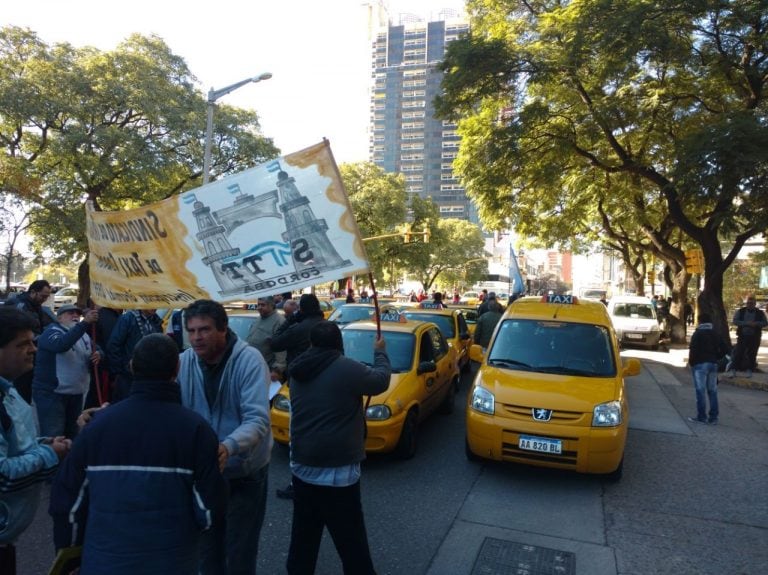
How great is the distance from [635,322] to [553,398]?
1547 cm

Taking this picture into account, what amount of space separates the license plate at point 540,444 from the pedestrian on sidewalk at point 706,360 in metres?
4.25

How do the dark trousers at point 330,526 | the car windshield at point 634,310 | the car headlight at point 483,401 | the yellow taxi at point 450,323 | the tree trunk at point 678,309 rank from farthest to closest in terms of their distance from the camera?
the tree trunk at point 678,309 < the car windshield at point 634,310 < the yellow taxi at point 450,323 < the car headlight at point 483,401 < the dark trousers at point 330,526

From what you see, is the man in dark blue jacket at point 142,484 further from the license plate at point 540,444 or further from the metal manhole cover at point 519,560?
the license plate at point 540,444

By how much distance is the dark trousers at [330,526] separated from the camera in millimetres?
3072

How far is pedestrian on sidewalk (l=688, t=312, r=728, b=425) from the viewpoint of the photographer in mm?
8109

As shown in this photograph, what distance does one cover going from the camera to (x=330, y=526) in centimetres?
311

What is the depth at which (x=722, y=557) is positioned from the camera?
162 inches

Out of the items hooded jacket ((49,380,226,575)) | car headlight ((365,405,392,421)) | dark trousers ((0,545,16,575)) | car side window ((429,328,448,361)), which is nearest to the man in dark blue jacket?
hooded jacket ((49,380,226,575))

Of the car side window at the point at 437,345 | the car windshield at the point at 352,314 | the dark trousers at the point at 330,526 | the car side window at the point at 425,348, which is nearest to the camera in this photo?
the dark trousers at the point at 330,526

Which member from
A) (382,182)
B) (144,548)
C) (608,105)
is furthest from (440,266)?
(144,548)

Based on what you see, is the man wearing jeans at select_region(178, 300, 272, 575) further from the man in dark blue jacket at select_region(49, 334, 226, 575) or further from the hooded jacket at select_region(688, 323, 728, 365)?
the hooded jacket at select_region(688, 323, 728, 365)

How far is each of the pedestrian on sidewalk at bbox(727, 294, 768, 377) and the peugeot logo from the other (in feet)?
32.8

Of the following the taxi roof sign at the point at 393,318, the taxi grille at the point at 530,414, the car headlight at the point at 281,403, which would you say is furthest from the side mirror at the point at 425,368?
the taxi roof sign at the point at 393,318

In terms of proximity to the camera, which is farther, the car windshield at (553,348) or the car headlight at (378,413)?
the car windshield at (553,348)
